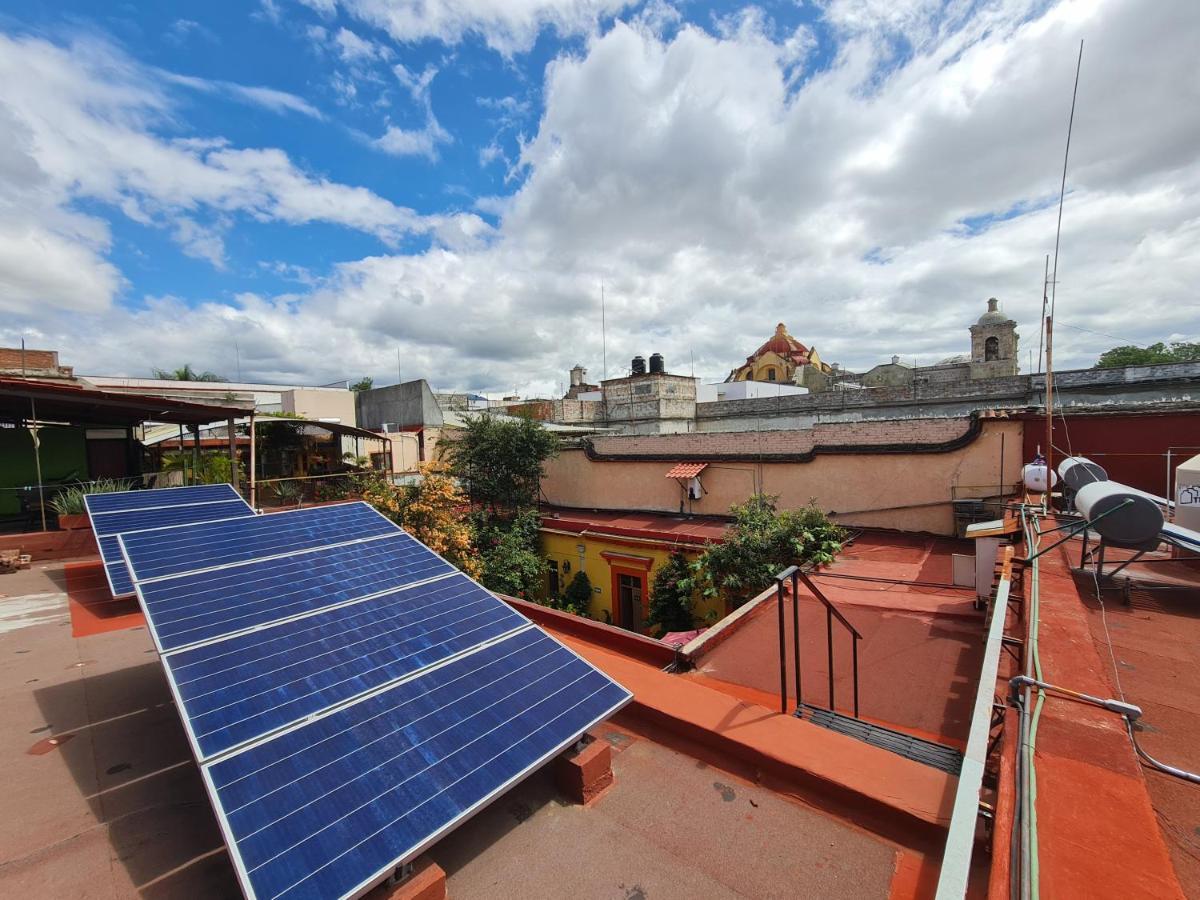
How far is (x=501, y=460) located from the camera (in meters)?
18.8

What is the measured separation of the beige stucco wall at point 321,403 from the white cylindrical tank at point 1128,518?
3228 cm

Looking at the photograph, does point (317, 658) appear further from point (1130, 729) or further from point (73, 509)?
point (73, 509)

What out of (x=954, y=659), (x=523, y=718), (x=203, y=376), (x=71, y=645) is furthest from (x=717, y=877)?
(x=203, y=376)

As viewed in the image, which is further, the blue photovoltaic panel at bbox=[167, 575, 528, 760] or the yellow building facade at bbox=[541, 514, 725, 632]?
the yellow building facade at bbox=[541, 514, 725, 632]

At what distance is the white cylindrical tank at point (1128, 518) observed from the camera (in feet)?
14.3

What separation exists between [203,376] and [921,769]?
161 ft

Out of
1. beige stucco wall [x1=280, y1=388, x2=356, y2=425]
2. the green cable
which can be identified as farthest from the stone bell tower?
beige stucco wall [x1=280, y1=388, x2=356, y2=425]

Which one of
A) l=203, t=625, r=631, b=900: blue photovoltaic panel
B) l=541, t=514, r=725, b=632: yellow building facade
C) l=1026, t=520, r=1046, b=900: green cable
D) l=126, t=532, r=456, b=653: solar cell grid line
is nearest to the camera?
l=1026, t=520, r=1046, b=900: green cable

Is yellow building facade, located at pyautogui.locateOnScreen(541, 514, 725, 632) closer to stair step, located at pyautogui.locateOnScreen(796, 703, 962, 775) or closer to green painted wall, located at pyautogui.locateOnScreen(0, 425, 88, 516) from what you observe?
stair step, located at pyautogui.locateOnScreen(796, 703, 962, 775)

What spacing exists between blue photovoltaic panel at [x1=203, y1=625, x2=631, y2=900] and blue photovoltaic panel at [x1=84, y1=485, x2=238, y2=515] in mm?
5039

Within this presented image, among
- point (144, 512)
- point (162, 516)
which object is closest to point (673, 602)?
point (162, 516)

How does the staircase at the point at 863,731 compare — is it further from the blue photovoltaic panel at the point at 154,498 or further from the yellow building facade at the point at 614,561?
the yellow building facade at the point at 614,561

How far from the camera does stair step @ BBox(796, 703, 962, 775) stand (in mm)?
3711

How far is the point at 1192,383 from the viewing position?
1560 centimetres
